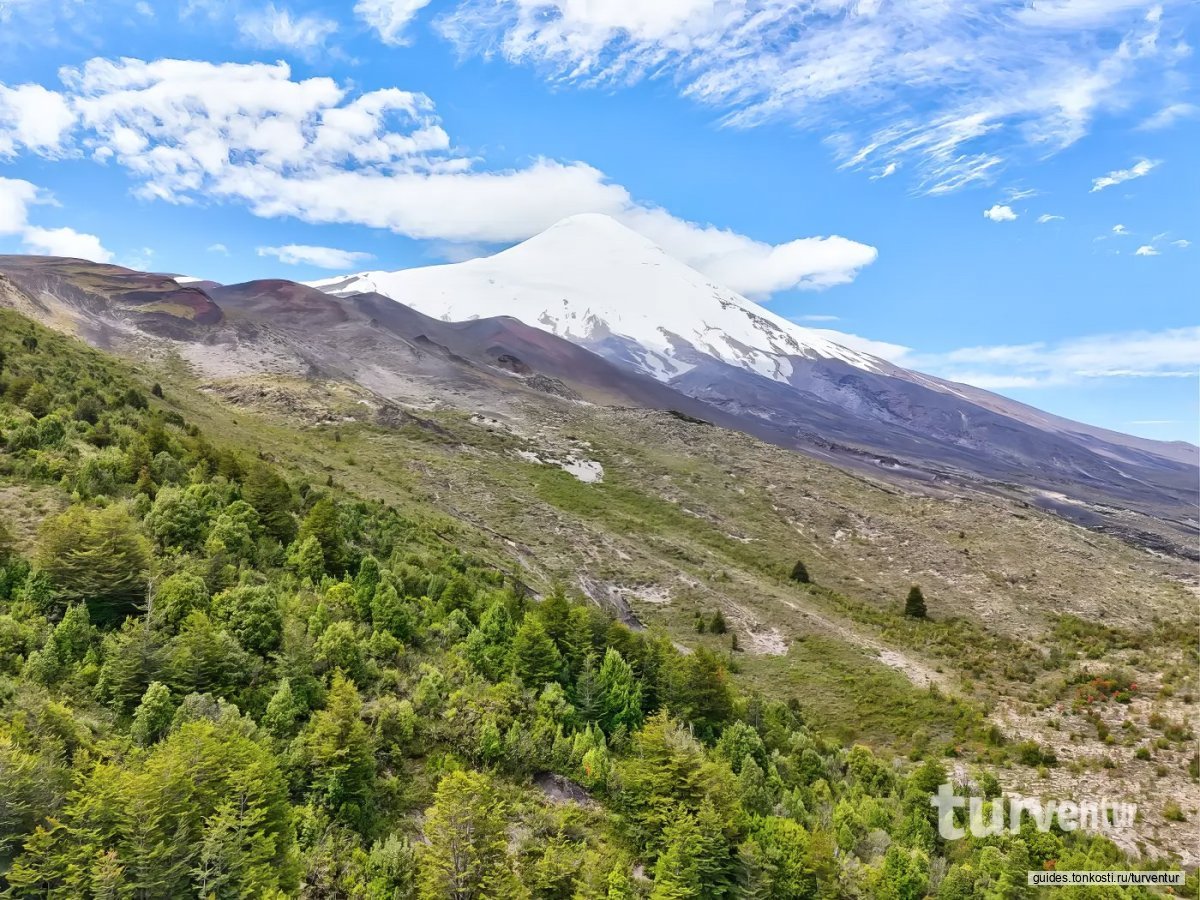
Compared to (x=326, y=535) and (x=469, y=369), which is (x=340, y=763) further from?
(x=469, y=369)

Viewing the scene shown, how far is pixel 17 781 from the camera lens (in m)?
7.43

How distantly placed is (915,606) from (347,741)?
130 ft

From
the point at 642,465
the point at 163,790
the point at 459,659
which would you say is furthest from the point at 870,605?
the point at 163,790

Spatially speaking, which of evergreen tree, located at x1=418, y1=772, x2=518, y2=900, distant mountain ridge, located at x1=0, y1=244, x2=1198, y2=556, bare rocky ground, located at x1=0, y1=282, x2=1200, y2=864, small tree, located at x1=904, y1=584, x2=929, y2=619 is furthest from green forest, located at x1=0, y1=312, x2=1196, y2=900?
distant mountain ridge, located at x1=0, y1=244, x2=1198, y2=556

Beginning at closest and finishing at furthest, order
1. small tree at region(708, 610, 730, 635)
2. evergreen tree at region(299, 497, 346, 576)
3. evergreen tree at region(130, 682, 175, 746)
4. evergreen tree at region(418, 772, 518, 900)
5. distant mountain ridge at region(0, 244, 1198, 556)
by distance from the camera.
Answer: evergreen tree at region(418, 772, 518, 900) → evergreen tree at region(130, 682, 175, 746) → evergreen tree at region(299, 497, 346, 576) → small tree at region(708, 610, 730, 635) → distant mountain ridge at region(0, 244, 1198, 556)

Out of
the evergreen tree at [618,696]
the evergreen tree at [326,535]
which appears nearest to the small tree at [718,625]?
the evergreen tree at [618,696]

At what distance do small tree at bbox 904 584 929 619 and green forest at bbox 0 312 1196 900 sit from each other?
2010 cm

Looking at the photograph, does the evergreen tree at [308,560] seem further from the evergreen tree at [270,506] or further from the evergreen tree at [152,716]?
the evergreen tree at [152,716]

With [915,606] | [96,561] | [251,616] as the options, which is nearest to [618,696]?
[251,616]

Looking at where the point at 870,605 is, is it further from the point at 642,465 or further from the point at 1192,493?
the point at 1192,493

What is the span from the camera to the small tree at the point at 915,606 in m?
40.7

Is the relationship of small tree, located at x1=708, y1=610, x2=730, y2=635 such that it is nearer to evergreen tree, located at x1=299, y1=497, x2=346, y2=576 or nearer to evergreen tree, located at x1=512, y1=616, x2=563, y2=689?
evergreen tree, located at x1=512, y1=616, x2=563, y2=689

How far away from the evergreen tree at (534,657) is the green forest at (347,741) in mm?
62

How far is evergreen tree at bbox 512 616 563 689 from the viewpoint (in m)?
16.9
